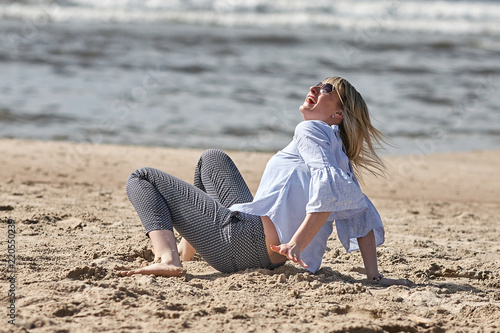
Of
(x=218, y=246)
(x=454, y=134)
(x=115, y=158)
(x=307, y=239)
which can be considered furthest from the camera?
(x=454, y=134)

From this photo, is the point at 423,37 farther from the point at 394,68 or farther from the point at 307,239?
the point at 307,239

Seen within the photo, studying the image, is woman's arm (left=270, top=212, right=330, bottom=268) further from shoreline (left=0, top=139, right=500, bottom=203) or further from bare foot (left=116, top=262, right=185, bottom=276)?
shoreline (left=0, top=139, right=500, bottom=203)

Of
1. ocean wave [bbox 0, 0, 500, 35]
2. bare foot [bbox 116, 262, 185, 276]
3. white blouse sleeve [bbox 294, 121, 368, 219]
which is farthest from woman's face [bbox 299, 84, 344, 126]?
ocean wave [bbox 0, 0, 500, 35]

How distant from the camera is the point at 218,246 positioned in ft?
10.5

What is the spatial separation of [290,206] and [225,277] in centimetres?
53

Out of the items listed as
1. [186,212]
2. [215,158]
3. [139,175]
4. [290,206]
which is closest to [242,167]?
[215,158]

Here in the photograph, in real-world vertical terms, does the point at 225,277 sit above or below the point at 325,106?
below

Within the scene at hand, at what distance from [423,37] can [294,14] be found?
18.7 feet

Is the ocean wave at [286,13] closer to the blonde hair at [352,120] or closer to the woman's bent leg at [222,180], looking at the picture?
the woman's bent leg at [222,180]

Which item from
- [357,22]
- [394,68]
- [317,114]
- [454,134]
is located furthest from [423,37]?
[317,114]

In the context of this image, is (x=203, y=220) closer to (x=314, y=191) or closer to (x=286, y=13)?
(x=314, y=191)

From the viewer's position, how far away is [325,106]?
3268mm

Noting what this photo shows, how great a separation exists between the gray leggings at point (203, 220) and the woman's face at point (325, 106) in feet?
2.05

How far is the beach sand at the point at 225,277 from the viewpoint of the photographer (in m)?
2.73
